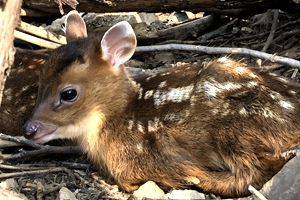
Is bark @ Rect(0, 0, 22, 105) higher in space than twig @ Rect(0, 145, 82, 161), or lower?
higher

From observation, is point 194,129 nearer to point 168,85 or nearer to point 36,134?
point 168,85

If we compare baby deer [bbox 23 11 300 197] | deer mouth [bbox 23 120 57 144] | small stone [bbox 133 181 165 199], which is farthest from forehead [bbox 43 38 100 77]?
small stone [bbox 133 181 165 199]

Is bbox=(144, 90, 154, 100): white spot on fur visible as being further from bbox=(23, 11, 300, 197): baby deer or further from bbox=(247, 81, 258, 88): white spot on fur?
bbox=(247, 81, 258, 88): white spot on fur

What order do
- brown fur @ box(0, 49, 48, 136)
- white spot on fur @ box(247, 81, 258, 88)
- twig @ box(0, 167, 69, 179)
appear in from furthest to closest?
brown fur @ box(0, 49, 48, 136), twig @ box(0, 167, 69, 179), white spot on fur @ box(247, 81, 258, 88)

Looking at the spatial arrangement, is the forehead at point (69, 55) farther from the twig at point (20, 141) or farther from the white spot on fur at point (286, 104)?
the white spot on fur at point (286, 104)

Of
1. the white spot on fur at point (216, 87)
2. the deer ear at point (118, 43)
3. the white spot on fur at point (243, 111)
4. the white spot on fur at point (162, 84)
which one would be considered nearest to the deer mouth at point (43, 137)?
the deer ear at point (118, 43)

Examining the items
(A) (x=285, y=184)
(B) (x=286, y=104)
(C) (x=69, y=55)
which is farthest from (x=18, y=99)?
(A) (x=285, y=184)

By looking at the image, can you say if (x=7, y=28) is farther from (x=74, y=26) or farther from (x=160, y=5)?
(x=160, y=5)

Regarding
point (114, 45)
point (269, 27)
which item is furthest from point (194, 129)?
point (269, 27)
